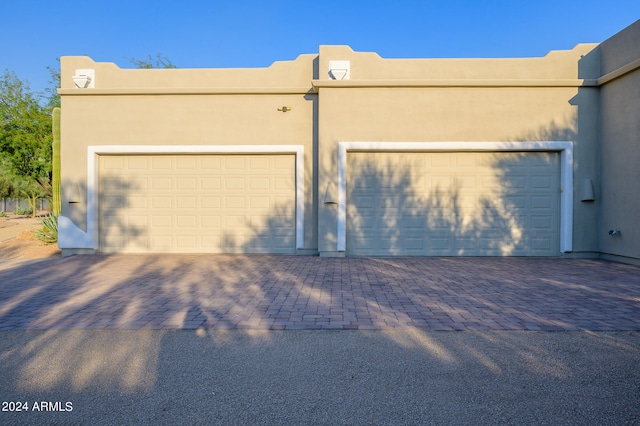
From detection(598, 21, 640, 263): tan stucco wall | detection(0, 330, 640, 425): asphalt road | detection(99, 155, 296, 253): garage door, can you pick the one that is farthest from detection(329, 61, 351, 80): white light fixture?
detection(0, 330, 640, 425): asphalt road

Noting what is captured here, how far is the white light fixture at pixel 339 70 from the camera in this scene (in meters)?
10.4

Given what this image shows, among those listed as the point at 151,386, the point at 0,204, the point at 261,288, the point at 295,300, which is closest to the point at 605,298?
the point at 295,300

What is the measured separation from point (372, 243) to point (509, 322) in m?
5.88

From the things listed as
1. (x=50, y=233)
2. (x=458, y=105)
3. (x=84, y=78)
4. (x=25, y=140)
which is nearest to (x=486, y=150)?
(x=458, y=105)

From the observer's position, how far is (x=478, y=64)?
415 inches

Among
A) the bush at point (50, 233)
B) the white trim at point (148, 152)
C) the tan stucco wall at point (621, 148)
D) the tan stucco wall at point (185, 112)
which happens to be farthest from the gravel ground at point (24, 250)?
the tan stucco wall at point (621, 148)

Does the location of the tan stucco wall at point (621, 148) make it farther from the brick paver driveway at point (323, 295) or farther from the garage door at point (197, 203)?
the garage door at point (197, 203)

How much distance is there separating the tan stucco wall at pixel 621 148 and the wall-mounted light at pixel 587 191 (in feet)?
0.99

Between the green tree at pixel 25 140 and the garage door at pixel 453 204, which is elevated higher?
the green tree at pixel 25 140

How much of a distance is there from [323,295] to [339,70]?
6.54m

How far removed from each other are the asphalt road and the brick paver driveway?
454 mm

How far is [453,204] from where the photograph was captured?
10508mm

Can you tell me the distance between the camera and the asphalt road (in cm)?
280

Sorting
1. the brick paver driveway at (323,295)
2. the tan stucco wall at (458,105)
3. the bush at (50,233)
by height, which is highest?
the tan stucco wall at (458,105)
